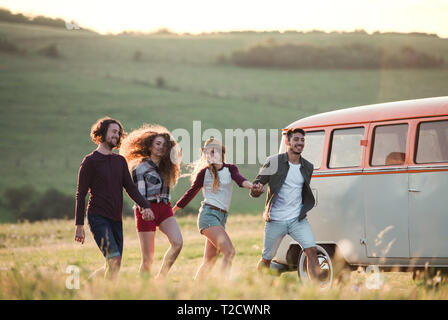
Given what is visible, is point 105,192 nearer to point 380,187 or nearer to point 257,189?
point 257,189

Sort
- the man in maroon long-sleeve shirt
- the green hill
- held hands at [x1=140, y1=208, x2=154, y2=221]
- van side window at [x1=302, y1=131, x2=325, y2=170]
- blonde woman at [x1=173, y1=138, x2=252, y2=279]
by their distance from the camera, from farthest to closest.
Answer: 1. the green hill
2. van side window at [x1=302, y1=131, x2=325, y2=170]
3. blonde woman at [x1=173, y1=138, x2=252, y2=279]
4. held hands at [x1=140, y1=208, x2=154, y2=221]
5. the man in maroon long-sleeve shirt

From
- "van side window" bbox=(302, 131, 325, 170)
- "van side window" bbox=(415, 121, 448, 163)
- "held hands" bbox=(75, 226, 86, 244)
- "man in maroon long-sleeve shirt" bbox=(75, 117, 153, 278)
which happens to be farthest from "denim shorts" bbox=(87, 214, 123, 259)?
"van side window" bbox=(415, 121, 448, 163)

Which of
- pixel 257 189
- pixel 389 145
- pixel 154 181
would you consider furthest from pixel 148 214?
pixel 389 145

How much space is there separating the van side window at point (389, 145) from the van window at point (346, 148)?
238 mm

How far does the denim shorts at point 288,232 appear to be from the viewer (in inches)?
308

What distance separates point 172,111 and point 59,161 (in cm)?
1428

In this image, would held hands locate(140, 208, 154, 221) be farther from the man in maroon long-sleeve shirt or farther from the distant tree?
the distant tree

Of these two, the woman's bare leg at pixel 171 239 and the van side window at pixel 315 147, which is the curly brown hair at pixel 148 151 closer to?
the woman's bare leg at pixel 171 239

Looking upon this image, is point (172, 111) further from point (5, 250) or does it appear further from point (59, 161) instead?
point (5, 250)

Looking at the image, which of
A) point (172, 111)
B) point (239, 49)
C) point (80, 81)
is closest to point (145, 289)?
point (172, 111)

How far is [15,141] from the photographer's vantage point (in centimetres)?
6019

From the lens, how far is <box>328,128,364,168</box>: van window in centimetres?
877

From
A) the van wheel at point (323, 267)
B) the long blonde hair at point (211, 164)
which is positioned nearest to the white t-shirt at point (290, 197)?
the long blonde hair at point (211, 164)

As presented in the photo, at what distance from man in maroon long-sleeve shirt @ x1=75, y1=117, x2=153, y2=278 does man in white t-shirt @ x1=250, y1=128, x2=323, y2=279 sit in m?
1.67
